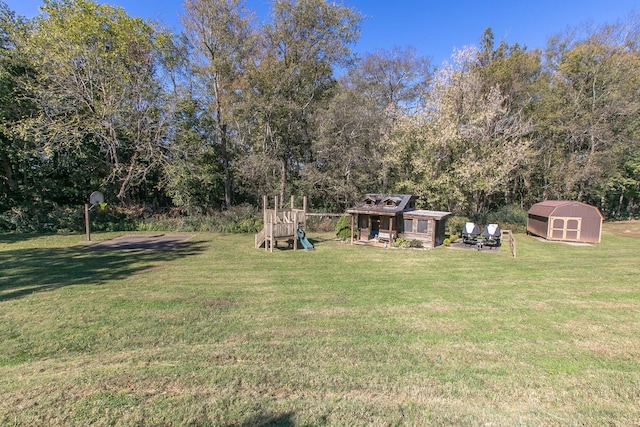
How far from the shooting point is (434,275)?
356 inches

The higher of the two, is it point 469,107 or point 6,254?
point 469,107

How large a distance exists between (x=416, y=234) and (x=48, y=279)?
13.8 m

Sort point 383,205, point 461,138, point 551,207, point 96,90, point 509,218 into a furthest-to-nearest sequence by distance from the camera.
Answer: point 509,218
point 461,138
point 96,90
point 551,207
point 383,205

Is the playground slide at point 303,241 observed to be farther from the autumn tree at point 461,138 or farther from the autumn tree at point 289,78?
the autumn tree at point 461,138

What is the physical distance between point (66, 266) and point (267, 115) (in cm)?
1395

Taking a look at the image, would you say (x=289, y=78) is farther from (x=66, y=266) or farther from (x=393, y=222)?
(x=66, y=266)

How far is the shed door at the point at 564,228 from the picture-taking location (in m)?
16.1

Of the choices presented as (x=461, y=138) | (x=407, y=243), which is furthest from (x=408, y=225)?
(x=461, y=138)

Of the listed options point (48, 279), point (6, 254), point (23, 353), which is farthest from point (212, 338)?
point (6, 254)

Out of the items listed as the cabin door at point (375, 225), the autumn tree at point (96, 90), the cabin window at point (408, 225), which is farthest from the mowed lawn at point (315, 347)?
the autumn tree at point (96, 90)

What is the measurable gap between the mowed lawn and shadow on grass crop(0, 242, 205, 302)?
3.9 inches

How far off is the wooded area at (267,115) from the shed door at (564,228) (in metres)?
3.85

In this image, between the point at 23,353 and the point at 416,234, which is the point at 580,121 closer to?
the point at 416,234

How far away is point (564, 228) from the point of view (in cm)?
1633
